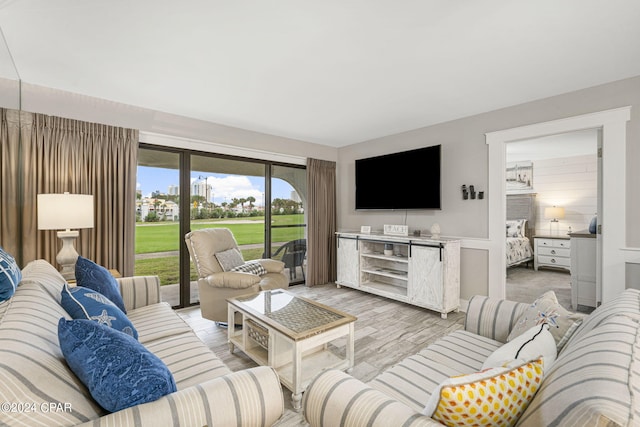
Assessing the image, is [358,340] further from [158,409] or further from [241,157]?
[241,157]

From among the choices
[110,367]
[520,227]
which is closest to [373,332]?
[110,367]

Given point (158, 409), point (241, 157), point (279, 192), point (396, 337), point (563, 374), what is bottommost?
point (396, 337)

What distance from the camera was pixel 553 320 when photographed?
1.27m

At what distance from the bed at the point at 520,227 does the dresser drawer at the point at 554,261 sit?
0.20 m

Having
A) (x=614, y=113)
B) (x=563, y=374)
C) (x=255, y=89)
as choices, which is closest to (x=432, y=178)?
(x=614, y=113)

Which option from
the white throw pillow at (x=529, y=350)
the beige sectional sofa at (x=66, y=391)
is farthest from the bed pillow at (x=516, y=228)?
the beige sectional sofa at (x=66, y=391)

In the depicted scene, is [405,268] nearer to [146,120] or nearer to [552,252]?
[552,252]

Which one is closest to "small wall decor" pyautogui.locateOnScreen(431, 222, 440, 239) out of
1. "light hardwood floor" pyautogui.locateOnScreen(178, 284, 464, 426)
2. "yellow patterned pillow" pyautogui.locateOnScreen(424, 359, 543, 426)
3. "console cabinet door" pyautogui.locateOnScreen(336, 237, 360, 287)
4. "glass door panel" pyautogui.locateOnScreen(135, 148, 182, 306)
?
"light hardwood floor" pyautogui.locateOnScreen(178, 284, 464, 426)

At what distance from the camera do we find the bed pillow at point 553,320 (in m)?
1.22

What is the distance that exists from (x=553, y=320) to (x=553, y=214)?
19.4ft

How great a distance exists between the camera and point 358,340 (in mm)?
2672

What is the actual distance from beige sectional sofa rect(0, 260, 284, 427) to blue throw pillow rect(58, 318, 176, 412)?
0.03 meters

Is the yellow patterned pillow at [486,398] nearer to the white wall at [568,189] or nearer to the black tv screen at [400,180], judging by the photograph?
the black tv screen at [400,180]

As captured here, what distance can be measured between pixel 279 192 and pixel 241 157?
2.76 ft
